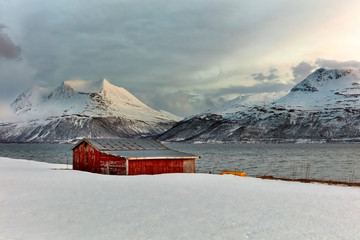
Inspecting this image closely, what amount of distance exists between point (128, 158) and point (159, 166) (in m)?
4.73

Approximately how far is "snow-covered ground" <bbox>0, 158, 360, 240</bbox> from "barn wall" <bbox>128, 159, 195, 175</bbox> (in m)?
11.6

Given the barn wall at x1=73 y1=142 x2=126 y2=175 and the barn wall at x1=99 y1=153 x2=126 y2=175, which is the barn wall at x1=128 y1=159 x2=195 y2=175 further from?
the barn wall at x1=73 y1=142 x2=126 y2=175

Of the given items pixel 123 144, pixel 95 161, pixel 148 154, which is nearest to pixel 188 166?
pixel 148 154

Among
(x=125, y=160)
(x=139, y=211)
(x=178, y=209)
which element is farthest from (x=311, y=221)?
(x=125, y=160)

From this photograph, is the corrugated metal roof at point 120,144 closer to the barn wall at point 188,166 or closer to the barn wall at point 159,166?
the barn wall at point 159,166

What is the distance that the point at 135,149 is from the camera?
5112 cm

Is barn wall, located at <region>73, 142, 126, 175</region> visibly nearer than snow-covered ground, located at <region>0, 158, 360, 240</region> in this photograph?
No

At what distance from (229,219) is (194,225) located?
233 centimetres

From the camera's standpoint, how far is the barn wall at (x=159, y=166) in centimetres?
4528

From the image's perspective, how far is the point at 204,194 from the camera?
95.0 feet

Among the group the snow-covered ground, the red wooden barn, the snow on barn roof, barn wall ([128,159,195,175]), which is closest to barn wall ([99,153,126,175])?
the red wooden barn

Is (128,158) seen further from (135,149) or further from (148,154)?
(135,149)

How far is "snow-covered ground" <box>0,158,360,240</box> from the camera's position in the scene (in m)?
16.8

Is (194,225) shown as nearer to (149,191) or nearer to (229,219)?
(229,219)
